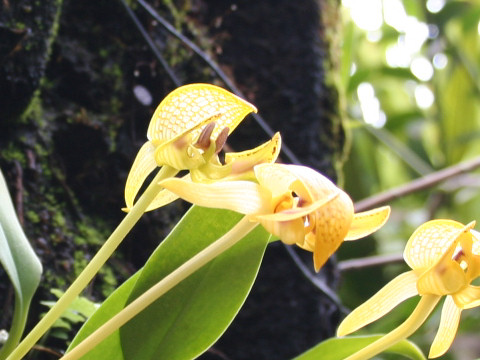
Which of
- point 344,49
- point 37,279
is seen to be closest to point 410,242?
point 37,279

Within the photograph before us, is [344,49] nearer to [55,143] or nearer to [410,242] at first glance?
[55,143]

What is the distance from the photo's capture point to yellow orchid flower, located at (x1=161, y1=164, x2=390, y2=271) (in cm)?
42

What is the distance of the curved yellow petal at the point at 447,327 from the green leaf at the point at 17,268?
366 mm

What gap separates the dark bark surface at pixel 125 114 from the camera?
0.83 metres

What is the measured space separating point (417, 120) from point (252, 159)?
5.62 ft

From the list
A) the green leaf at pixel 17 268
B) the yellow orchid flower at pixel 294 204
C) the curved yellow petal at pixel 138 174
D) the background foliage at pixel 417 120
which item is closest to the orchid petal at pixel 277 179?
the yellow orchid flower at pixel 294 204

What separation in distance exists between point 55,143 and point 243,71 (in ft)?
1.73

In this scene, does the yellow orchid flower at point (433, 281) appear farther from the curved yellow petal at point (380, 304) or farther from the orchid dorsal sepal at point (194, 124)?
the orchid dorsal sepal at point (194, 124)

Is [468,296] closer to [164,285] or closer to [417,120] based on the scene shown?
[164,285]

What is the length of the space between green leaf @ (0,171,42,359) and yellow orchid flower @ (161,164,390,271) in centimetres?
18

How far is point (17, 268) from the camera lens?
20.9 inches

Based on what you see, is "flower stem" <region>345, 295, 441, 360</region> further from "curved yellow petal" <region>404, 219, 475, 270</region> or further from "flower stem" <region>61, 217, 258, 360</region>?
"flower stem" <region>61, 217, 258, 360</region>

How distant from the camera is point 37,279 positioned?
535mm

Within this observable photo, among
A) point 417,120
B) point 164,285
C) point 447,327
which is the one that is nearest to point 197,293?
point 164,285
